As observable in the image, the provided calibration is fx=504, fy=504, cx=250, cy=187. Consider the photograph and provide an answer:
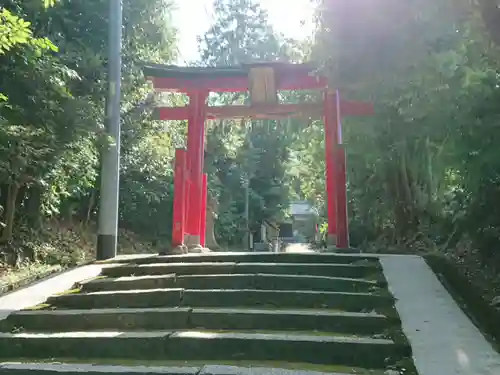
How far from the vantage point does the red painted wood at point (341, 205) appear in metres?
8.82

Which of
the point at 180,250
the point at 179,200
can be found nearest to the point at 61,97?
the point at 179,200

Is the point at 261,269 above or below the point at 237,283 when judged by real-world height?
above

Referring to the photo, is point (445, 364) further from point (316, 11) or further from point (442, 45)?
point (316, 11)

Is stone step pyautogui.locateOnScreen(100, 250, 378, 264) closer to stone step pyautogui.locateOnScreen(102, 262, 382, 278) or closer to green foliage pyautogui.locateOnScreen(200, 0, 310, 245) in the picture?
stone step pyautogui.locateOnScreen(102, 262, 382, 278)

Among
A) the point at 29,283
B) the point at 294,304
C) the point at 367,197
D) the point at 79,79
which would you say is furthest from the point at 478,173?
the point at 367,197

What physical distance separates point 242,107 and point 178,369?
25.2 feet

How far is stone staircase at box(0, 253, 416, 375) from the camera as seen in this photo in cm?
349

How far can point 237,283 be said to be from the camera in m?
5.52

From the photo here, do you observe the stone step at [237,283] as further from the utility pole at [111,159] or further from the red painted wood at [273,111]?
the red painted wood at [273,111]

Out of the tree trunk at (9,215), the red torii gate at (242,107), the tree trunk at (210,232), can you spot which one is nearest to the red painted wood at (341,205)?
the red torii gate at (242,107)

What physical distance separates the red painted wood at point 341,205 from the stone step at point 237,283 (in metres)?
3.49

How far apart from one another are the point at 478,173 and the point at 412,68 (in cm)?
117

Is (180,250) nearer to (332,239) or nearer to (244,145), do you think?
(332,239)

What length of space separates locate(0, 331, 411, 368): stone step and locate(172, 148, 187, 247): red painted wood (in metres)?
4.52
